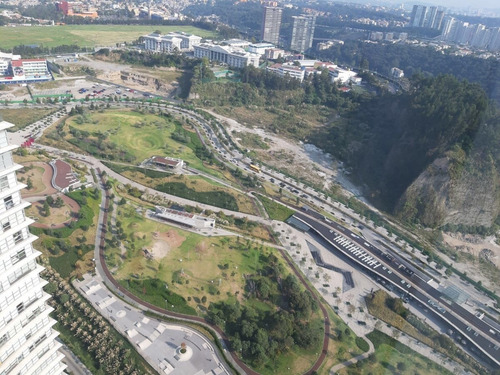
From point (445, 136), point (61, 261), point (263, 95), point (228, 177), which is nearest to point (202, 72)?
point (263, 95)

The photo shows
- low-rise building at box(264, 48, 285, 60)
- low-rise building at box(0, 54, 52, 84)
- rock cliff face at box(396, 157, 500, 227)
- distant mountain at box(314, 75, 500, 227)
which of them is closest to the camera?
rock cliff face at box(396, 157, 500, 227)

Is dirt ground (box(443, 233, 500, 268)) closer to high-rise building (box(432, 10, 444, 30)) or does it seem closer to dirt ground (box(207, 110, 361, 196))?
dirt ground (box(207, 110, 361, 196))

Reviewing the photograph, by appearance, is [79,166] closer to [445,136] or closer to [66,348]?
[66,348]

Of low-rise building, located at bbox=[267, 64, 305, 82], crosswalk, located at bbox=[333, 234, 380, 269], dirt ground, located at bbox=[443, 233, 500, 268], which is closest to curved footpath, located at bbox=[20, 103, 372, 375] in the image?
A: crosswalk, located at bbox=[333, 234, 380, 269]

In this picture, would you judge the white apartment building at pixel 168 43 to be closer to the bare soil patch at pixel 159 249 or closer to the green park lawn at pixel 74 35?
the green park lawn at pixel 74 35

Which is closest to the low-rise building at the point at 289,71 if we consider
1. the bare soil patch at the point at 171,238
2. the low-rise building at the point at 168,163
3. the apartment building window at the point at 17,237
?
the low-rise building at the point at 168,163

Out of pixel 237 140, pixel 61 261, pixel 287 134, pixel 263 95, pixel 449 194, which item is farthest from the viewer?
pixel 263 95
